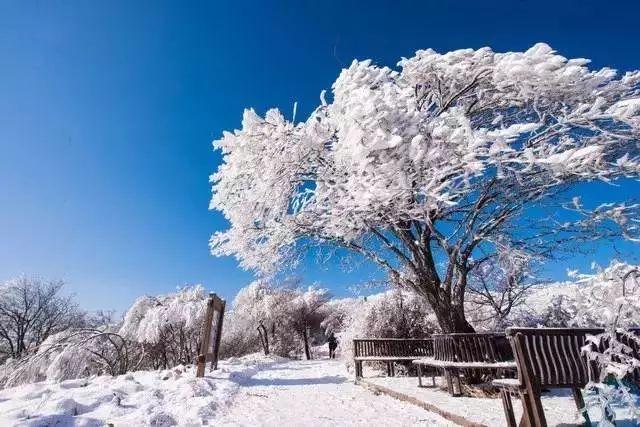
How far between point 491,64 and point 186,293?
24.7m

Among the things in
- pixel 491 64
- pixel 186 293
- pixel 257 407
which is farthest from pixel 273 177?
pixel 186 293

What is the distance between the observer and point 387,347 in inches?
412


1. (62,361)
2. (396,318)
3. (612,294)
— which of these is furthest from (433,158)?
(62,361)

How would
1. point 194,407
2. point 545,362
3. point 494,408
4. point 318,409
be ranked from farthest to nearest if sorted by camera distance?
point 318,409 → point 494,408 → point 194,407 → point 545,362

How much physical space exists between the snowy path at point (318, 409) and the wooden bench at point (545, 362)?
1.58 m

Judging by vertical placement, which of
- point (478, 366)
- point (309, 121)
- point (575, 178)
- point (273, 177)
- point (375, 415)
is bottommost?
point (375, 415)

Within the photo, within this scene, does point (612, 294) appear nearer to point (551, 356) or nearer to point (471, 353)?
point (551, 356)

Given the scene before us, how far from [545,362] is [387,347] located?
7.02m

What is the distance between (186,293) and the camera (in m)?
26.3

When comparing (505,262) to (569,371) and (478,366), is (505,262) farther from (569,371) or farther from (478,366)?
(569,371)

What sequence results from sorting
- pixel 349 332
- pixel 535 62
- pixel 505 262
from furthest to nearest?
pixel 349 332, pixel 505 262, pixel 535 62

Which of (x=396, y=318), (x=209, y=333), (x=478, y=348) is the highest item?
(x=396, y=318)

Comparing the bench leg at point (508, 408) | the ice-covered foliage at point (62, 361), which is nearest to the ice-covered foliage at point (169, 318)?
the ice-covered foliage at point (62, 361)

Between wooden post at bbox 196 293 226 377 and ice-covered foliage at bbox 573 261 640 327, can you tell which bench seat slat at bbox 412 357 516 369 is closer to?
ice-covered foliage at bbox 573 261 640 327
